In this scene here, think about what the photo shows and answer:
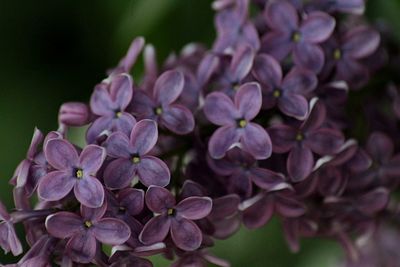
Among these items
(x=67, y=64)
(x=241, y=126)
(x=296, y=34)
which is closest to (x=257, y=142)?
(x=241, y=126)

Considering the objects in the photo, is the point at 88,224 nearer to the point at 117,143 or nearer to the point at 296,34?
the point at 117,143

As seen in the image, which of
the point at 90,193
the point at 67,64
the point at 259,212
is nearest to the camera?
the point at 90,193

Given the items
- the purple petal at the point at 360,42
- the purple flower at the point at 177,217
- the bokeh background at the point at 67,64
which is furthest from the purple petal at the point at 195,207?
the bokeh background at the point at 67,64

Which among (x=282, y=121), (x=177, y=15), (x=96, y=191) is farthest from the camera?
(x=177, y=15)

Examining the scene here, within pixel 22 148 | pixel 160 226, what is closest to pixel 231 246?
pixel 22 148

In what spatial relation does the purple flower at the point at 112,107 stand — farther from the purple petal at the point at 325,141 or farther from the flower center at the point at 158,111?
the purple petal at the point at 325,141

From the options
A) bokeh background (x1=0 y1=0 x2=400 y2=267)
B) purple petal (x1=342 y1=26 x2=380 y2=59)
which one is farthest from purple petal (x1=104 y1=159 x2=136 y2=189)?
bokeh background (x1=0 y1=0 x2=400 y2=267)

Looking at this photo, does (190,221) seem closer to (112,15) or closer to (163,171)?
(163,171)
